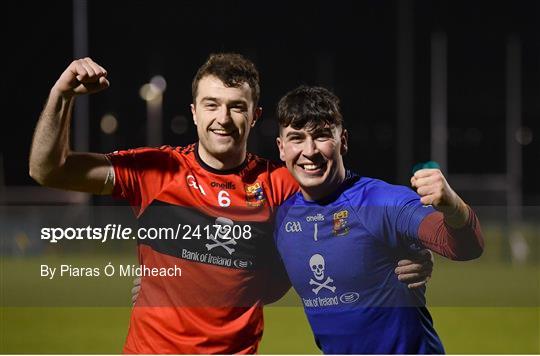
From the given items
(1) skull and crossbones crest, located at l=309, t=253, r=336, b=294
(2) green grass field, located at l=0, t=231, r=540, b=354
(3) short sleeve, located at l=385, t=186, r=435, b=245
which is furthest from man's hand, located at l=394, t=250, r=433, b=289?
(2) green grass field, located at l=0, t=231, r=540, b=354

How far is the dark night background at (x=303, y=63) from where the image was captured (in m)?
17.0

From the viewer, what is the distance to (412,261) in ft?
16.1

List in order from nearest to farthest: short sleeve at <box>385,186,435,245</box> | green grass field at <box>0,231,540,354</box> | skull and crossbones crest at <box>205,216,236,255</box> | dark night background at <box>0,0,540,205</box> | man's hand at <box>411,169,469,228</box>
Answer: man's hand at <box>411,169,469,228</box>
short sleeve at <box>385,186,435,245</box>
skull and crossbones crest at <box>205,216,236,255</box>
green grass field at <box>0,231,540,354</box>
dark night background at <box>0,0,540,205</box>

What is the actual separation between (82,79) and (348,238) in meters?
1.63

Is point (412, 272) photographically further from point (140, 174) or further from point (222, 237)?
point (140, 174)

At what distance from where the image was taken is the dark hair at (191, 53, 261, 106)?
5191 millimetres

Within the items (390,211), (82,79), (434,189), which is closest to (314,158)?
(390,211)

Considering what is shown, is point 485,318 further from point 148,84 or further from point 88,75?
point 88,75

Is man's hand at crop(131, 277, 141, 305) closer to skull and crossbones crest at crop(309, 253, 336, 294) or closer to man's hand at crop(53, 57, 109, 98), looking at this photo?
skull and crossbones crest at crop(309, 253, 336, 294)

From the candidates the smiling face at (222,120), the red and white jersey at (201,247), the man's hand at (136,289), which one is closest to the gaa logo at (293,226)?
the red and white jersey at (201,247)

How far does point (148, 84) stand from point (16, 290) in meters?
8.27

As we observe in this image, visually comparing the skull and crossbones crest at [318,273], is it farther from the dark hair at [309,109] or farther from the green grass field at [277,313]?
the green grass field at [277,313]

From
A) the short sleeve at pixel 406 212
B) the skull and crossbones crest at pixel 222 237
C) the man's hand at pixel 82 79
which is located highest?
the man's hand at pixel 82 79

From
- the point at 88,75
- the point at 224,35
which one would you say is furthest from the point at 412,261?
the point at 224,35
